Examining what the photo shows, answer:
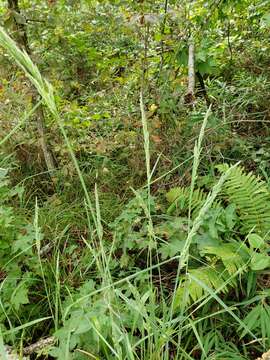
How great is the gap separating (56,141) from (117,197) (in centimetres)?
65

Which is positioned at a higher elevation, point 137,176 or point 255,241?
point 255,241

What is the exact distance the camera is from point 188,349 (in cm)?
163

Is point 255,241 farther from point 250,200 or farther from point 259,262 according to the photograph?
point 250,200

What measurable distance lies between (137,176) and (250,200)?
76 centimetres

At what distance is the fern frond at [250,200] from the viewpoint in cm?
190

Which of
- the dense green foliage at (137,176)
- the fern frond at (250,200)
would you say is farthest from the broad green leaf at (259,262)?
the fern frond at (250,200)

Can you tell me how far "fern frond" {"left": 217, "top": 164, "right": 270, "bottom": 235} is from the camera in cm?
190

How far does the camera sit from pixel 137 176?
246 cm

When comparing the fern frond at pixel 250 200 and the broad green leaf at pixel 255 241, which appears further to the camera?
the fern frond at pixel 250 200

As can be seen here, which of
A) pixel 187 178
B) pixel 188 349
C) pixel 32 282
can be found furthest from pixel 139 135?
pixel 188 349

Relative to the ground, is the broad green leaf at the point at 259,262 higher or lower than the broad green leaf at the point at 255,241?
lower

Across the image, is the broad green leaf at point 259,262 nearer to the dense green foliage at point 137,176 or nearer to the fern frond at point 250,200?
the dense green foliage at point 137,176

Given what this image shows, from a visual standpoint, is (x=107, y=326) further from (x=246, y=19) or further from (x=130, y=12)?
(x=246, y=19)

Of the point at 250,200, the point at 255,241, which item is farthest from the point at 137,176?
the point at 255,241
